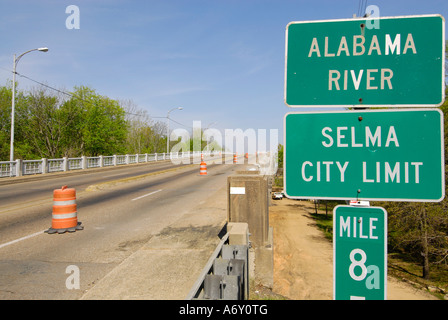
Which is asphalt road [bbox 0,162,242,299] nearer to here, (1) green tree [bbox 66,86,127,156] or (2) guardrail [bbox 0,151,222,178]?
(2) guardrail [bbox 0,151,222,178]

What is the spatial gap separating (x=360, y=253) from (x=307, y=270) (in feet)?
47.5

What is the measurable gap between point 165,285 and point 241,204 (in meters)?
2.85

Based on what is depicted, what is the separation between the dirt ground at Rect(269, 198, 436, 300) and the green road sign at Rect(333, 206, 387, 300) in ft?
27.7

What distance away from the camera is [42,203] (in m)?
12.6

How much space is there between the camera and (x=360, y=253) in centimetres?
210

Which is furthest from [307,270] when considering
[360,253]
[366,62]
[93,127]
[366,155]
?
[93,127]

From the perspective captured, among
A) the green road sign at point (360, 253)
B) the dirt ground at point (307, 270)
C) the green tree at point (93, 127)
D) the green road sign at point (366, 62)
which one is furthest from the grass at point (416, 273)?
the green tree at point (93, 127)

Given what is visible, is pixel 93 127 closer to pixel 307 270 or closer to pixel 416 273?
pixel 307 270

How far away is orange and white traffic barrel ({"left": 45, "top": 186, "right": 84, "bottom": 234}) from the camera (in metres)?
8.28

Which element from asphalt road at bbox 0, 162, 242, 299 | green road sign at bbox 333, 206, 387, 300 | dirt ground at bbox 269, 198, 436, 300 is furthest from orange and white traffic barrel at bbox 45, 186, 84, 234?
green road sign at bbox 333, 206, 387, 300
